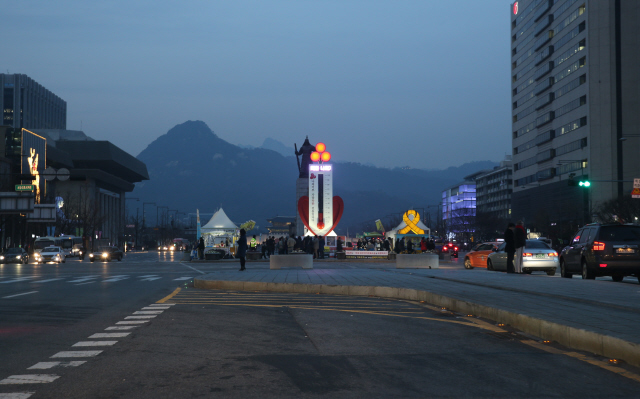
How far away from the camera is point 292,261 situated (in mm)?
33062

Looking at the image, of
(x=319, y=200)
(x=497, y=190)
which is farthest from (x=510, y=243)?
(x=497, y=190)

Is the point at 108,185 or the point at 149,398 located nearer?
the point at 149,398

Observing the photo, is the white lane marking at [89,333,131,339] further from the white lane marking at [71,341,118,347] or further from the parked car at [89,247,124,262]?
the parked car at [89,247,124,262]

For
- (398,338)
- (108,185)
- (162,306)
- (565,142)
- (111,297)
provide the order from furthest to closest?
(108,185), (565,142), (111,297), (162,306), (398,338)

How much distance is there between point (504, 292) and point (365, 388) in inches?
408

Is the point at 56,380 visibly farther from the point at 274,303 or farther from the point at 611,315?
the point at 274,303

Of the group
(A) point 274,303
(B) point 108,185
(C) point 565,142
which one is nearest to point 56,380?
(A) point 274,303

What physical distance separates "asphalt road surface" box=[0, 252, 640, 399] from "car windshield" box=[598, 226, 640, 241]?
10448 millimetres

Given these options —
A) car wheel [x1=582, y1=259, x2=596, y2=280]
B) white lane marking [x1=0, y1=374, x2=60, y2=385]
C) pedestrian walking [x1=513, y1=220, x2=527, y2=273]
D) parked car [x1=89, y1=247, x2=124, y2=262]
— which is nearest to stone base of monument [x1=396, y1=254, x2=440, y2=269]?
pedestrian walking [x1=513, y1=220, x2=527, y2=273]

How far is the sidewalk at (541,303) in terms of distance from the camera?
8.44 m

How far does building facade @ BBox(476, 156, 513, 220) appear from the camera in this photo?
171 meters

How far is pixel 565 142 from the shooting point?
104 meters

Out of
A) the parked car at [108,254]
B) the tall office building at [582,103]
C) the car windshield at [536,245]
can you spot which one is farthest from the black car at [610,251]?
the tall office building at [582,103]

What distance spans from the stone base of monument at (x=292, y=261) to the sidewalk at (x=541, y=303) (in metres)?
10.4
